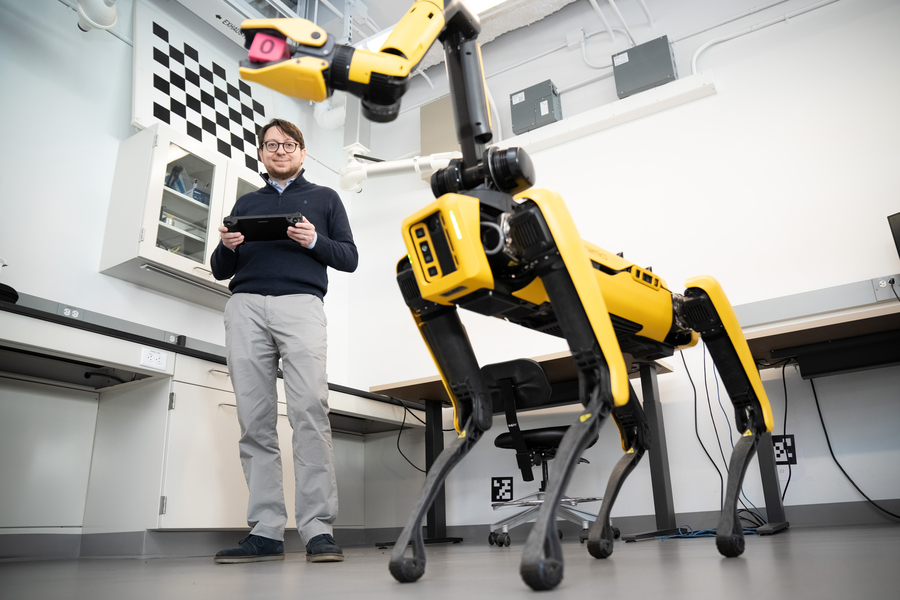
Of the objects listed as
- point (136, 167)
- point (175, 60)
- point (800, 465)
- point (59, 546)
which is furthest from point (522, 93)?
point (59, 546)

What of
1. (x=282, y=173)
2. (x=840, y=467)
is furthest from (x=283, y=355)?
(x=840, y=467)

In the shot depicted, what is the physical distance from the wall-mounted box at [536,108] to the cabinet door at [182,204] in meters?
1.74

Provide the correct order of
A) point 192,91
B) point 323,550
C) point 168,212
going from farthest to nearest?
point 192,91, point 168,212, point 323,550

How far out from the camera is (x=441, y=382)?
263 cm

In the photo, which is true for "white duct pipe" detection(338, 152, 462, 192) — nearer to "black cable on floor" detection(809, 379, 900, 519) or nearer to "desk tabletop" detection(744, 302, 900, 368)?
"desk tabletop" detection(744, 302, 900, 368)

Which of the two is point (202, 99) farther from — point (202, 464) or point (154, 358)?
point (202, 464)

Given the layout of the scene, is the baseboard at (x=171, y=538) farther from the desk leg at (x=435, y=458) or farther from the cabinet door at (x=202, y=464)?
the desk leg at (x=435, y=458)

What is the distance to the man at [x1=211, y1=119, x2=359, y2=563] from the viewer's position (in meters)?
1.69

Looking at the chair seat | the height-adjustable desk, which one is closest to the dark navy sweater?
the height-adjustable desk

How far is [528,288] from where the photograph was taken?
933mm

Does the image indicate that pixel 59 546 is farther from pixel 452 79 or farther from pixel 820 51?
pixel 820 51

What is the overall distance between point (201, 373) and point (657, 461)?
183 cm

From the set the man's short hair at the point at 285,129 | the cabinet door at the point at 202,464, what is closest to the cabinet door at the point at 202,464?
the cabinet door at the point at 202,464

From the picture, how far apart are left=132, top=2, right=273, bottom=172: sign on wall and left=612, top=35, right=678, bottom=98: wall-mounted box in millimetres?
2179
